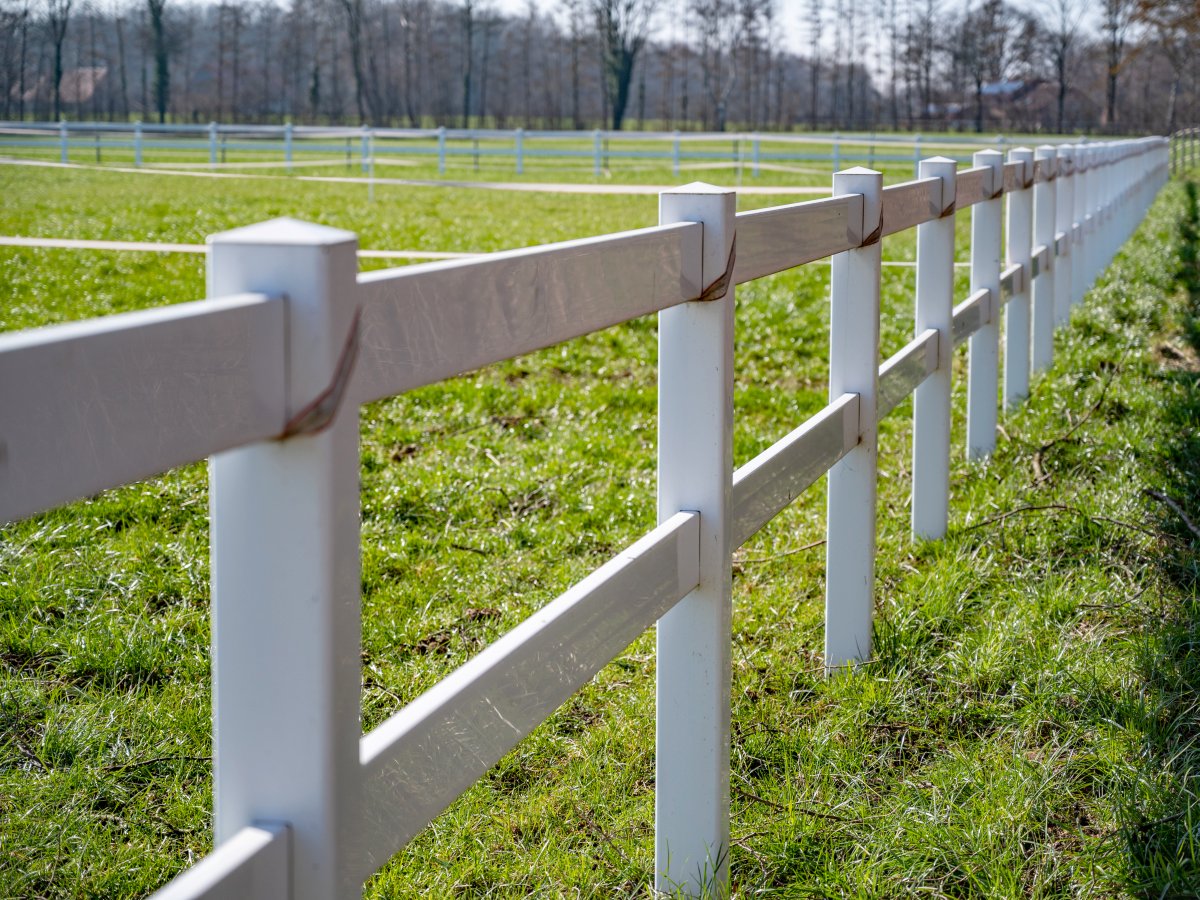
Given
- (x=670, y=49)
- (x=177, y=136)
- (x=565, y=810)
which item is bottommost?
(x=565, y=810)

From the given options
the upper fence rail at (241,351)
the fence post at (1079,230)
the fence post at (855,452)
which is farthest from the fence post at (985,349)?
the fence post at (1079,230)

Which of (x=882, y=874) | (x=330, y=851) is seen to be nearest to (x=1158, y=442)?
(x=882, y=874)

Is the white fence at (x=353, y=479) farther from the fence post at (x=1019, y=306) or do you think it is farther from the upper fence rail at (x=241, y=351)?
the fence post at (x=1019, y=306)

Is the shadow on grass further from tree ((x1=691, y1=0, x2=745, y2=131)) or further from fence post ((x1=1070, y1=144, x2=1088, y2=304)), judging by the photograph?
tree ((x1=691, y1=0, x2=745, y2=131))

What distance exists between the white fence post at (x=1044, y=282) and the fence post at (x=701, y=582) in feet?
18.7

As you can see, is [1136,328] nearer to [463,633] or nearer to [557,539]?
[557,539]

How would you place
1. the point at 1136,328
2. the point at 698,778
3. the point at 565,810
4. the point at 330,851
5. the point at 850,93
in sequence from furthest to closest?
the point at 850,93 → the point at 1136,328 → the point at 565,810 → the point at 698,778 → the point at 330,851

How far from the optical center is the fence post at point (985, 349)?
18.7 ft

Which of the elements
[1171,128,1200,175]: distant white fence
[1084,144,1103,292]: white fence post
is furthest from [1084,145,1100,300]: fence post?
[1171,128,1200,175]: distant white fence

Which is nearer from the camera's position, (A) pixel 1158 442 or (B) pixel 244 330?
(B) pixel 244 330

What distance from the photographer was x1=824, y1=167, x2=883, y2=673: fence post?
140 inches

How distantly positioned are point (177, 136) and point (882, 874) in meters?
61.8

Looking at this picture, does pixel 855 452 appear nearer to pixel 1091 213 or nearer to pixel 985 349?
pixel 985 349

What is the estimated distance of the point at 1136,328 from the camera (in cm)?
863
